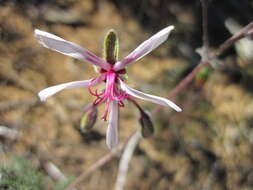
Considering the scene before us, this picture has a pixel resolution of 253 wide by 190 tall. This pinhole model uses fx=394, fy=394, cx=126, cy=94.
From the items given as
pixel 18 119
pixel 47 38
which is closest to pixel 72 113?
pixel 18 119

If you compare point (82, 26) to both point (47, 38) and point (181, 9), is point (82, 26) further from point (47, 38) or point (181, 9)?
point (47, 38)

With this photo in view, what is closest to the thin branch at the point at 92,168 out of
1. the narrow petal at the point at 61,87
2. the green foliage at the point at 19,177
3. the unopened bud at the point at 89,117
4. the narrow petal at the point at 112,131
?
the green foliage at the point at 19,177

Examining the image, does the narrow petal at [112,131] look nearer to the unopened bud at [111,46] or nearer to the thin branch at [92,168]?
the unopened bud at [111,46]

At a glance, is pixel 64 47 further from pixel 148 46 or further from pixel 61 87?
pixel 148 46

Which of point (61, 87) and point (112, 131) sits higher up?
point (61, 87)

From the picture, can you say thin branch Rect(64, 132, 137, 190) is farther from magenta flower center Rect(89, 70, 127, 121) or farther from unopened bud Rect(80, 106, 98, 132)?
magenta flower center Rect(89, 70, 127, 121)

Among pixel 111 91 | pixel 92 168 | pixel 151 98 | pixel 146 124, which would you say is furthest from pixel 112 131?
pixel 92 168
